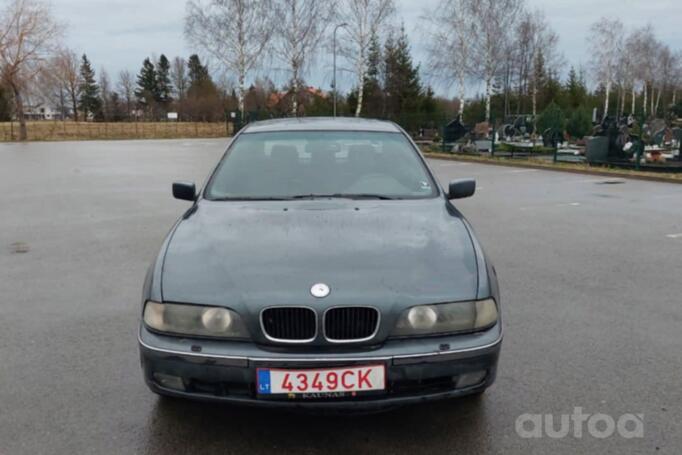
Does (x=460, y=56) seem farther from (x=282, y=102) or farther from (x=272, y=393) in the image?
(x=272, y=393)

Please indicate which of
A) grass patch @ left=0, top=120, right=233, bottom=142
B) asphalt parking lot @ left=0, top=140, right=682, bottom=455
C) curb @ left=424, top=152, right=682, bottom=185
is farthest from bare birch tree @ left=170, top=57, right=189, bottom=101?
asphalt parking lot @ left=0, top=140, right=682, bottom=455

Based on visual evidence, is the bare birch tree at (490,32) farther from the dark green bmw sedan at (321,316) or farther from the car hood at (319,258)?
the dark green bmw sedan at (321,316)

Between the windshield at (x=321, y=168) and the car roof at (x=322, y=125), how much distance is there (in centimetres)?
8

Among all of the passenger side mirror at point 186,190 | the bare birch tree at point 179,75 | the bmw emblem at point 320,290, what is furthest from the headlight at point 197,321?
the bare birch tree at point 179,75

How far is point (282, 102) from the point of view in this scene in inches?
1762

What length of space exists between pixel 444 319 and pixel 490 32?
36.4m

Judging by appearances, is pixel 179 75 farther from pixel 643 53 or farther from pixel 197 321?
pixel 197 321

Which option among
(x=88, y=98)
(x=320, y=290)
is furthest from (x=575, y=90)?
(x=88, y=98)

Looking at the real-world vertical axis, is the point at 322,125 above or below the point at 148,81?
below

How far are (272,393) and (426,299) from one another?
0.77 metres

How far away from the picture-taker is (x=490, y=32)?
35.4 m

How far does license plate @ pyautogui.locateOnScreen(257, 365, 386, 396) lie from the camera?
7.63 ft

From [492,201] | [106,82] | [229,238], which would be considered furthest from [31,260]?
[106,82]

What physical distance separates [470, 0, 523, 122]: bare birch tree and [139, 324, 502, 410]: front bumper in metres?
34.1
